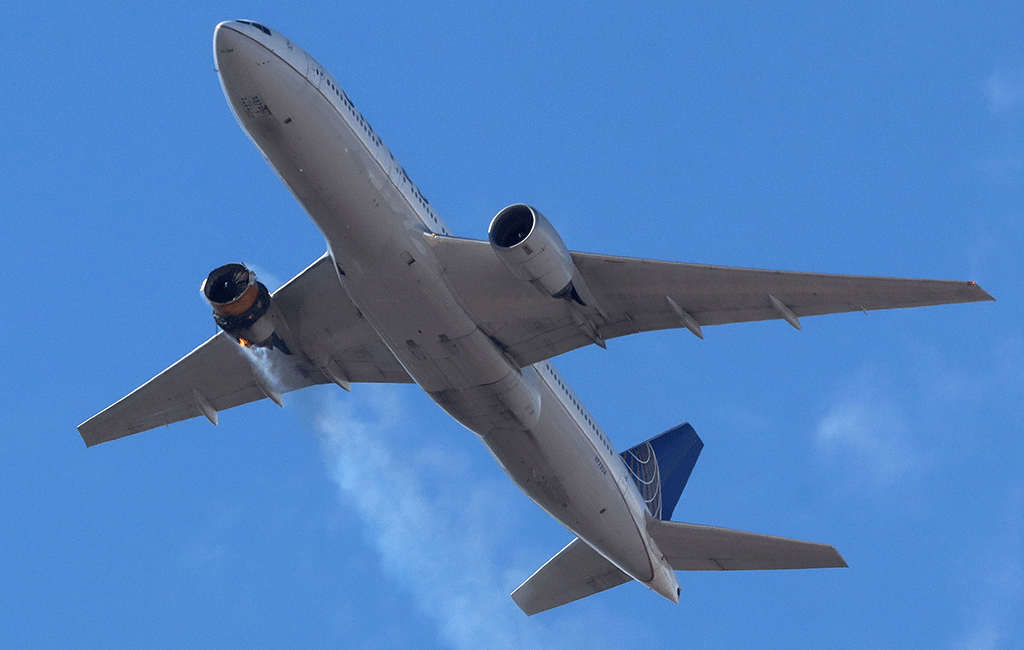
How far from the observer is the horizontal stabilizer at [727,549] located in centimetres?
2975

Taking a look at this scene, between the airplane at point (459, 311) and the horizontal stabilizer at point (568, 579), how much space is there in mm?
1532

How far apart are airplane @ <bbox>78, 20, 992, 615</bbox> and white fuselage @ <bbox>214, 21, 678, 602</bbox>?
1.6 inches

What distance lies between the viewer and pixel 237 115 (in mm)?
22688

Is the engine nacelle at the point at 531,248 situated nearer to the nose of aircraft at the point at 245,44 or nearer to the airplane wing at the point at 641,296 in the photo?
the airplane wing at the point at 641,296

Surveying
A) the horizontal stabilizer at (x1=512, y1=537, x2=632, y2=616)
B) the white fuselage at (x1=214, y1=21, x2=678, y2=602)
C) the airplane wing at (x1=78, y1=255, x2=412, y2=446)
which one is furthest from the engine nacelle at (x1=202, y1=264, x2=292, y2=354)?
the horizontal stabilizer at (x1=512, y1=537, x2=632, y2=616)

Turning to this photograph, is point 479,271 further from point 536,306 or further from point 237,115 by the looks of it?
point 237,115

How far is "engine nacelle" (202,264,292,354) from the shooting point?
26391mm

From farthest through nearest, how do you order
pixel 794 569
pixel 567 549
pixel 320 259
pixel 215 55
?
1. pixel 567 549
2. pixel 794 569
3. pixel 320 259
4. pixel 215 55

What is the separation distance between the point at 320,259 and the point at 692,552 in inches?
512

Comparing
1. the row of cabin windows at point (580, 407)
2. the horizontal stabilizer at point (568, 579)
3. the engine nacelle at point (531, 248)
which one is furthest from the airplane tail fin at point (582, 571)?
the engine nacelle at point (531, 248)

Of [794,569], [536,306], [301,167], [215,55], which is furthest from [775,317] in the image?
[215,55]

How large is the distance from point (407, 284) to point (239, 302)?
4.38 meters

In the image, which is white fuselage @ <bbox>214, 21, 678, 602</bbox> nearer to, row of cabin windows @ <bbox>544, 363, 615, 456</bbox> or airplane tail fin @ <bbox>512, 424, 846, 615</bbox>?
row of cabin windows @ <bbox>544, 363, 615, 456</bbox>

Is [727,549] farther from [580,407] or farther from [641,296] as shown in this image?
[641,296]
